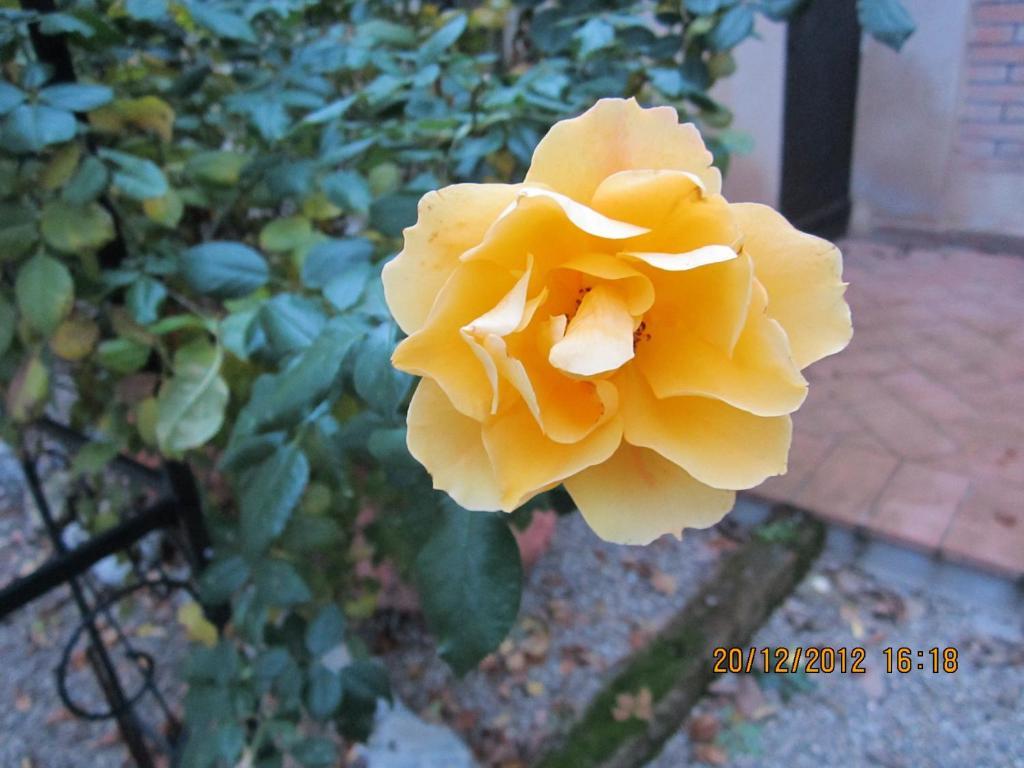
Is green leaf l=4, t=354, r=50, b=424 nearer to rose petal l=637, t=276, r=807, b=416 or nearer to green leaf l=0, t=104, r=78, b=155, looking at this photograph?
green leaf l=0, t=104, r=78, b=155

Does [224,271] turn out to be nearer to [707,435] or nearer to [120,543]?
[120,543]

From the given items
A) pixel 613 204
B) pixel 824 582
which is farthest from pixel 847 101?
pixel 613 204

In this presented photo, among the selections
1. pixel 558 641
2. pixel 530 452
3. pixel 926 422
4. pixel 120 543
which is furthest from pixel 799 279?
pixel 926 422

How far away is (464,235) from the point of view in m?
0.42

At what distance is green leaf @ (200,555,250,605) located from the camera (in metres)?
1.05

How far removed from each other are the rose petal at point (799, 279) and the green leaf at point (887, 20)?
1.72 feet

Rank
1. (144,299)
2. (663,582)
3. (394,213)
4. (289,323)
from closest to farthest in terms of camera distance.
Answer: (289,323), (394,213), (144,299), (663,582)

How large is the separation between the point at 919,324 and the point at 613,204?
316 centimetres

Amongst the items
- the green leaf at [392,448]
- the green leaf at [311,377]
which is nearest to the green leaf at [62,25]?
the green leaf at [311,377]

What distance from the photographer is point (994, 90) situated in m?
3.73

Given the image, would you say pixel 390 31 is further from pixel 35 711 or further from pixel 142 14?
pixel 35 711

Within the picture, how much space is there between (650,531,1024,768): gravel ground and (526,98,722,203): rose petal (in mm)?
1451

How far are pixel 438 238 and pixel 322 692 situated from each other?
2.70ft

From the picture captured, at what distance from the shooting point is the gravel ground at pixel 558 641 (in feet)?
5.41
